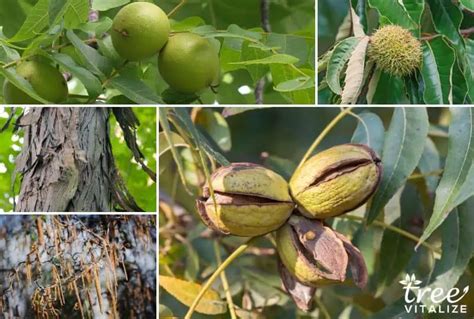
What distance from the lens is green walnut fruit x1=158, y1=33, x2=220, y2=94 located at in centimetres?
132

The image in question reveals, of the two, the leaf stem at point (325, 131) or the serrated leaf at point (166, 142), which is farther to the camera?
the serrated leaf at point (166, 142)

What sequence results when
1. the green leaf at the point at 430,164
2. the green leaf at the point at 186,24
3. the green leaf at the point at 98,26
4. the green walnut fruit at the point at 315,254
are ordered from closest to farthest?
the green walnut fruit at the point at 315,254, the green leaf at the point at 98,26, the green leaf at the point at 186,24, the green leaf at the point at 430,164

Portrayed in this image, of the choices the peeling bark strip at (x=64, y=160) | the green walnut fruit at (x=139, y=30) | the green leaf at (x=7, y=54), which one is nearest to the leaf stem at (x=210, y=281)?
the peeling bark strip at (x=64, y=160)

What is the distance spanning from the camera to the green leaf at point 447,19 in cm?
137

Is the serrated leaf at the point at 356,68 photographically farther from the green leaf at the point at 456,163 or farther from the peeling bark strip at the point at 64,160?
the peeling bark strip at the point at 64,160

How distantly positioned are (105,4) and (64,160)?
0.25m

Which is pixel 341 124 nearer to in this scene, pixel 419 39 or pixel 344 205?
pixel 419 39

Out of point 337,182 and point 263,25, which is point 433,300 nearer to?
point 337,182

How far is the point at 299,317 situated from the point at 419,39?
558 millimetres

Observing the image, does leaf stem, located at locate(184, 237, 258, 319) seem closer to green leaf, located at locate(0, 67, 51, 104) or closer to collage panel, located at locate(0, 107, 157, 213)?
collage panel, located at locate(0, 107, 157, 213)

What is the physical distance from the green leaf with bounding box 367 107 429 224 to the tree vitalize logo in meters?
0.18

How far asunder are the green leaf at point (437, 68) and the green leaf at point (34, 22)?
59 cm

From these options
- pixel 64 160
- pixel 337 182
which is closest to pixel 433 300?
pixel 337 182

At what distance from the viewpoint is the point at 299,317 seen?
1604mm
